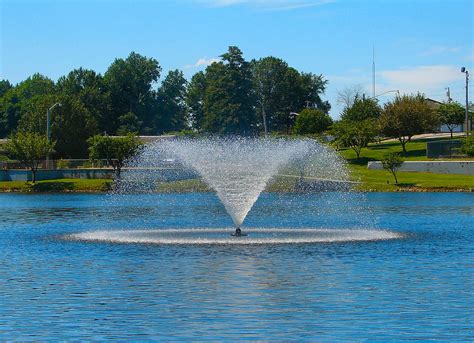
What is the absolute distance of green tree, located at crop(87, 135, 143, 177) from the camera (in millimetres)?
112062

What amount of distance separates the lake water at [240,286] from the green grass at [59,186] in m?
49.2

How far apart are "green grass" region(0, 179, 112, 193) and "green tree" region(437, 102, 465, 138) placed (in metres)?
55.3

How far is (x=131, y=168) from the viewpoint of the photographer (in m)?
116

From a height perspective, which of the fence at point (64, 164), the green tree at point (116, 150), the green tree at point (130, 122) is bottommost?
the fence at point (64, 164)

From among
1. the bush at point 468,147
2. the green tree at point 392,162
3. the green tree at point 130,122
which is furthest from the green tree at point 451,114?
the green tree at point 130,122

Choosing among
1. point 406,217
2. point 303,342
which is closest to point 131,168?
point 406,217

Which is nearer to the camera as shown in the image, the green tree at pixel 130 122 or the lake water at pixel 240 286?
the lake water at pixel 240 286

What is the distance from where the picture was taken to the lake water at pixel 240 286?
76.7 ft

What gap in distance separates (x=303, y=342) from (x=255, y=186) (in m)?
28.1

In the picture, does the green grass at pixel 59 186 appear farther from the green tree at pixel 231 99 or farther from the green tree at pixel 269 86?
the green tree at pixel 269 86

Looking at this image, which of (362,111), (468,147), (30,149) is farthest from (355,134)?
(30,149)

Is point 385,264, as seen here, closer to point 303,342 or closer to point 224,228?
point 303,342

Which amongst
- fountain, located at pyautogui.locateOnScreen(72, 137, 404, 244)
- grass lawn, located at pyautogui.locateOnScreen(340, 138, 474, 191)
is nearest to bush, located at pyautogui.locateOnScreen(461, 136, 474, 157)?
grass lawn, located at pyautogui.locateOnScreen(340, 138, 474, 191)

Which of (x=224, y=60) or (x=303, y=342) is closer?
(x=303, y=342)
